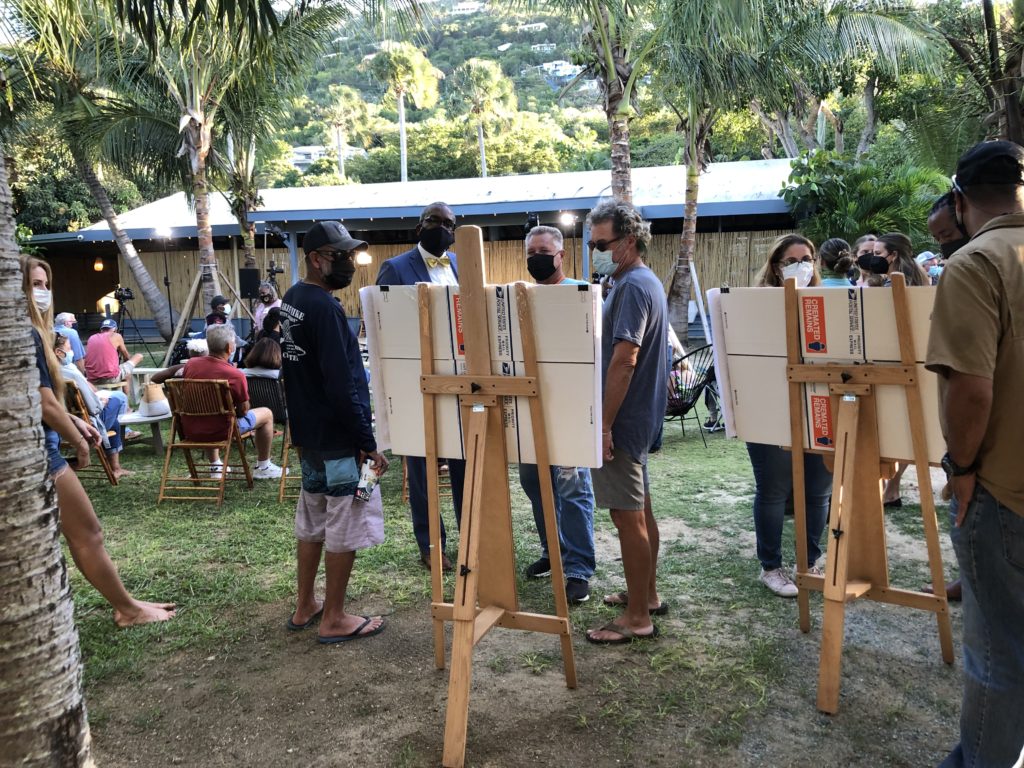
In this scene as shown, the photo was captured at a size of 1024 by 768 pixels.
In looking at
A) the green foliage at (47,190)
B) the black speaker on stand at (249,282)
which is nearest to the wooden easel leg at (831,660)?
the black speaker on stand at (249,282)

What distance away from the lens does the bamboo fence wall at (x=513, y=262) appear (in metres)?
16.8

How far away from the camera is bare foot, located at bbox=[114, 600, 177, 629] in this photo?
12.1ft

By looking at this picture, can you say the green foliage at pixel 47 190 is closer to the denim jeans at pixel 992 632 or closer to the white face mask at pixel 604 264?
the white face mask at pixel 604 264

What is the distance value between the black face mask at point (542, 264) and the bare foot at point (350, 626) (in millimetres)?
1851

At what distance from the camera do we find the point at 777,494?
3.87m

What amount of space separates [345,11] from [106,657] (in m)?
13.3

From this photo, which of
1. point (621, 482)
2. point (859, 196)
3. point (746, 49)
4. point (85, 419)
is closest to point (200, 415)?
point (85, 419)

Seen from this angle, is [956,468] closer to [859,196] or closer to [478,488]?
[478,488]

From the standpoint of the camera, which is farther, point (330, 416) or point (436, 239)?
point (436, 239)

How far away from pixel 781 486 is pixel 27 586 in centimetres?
327

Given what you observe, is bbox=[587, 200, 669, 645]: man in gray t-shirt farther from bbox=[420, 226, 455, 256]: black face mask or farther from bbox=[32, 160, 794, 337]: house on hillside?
bbox=[32, 160, 794, 337]: house on hillside

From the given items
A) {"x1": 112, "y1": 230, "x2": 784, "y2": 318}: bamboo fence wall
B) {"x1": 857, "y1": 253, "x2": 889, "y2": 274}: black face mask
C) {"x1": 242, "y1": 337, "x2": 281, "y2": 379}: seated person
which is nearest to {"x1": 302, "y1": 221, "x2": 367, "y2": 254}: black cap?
{"x1": 857, "y1": 253, "x2": 889, "y2": 274}: black face mask

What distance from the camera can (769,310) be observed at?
10.4ft

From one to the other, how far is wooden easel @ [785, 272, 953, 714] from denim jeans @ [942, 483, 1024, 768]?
0.71 metres
